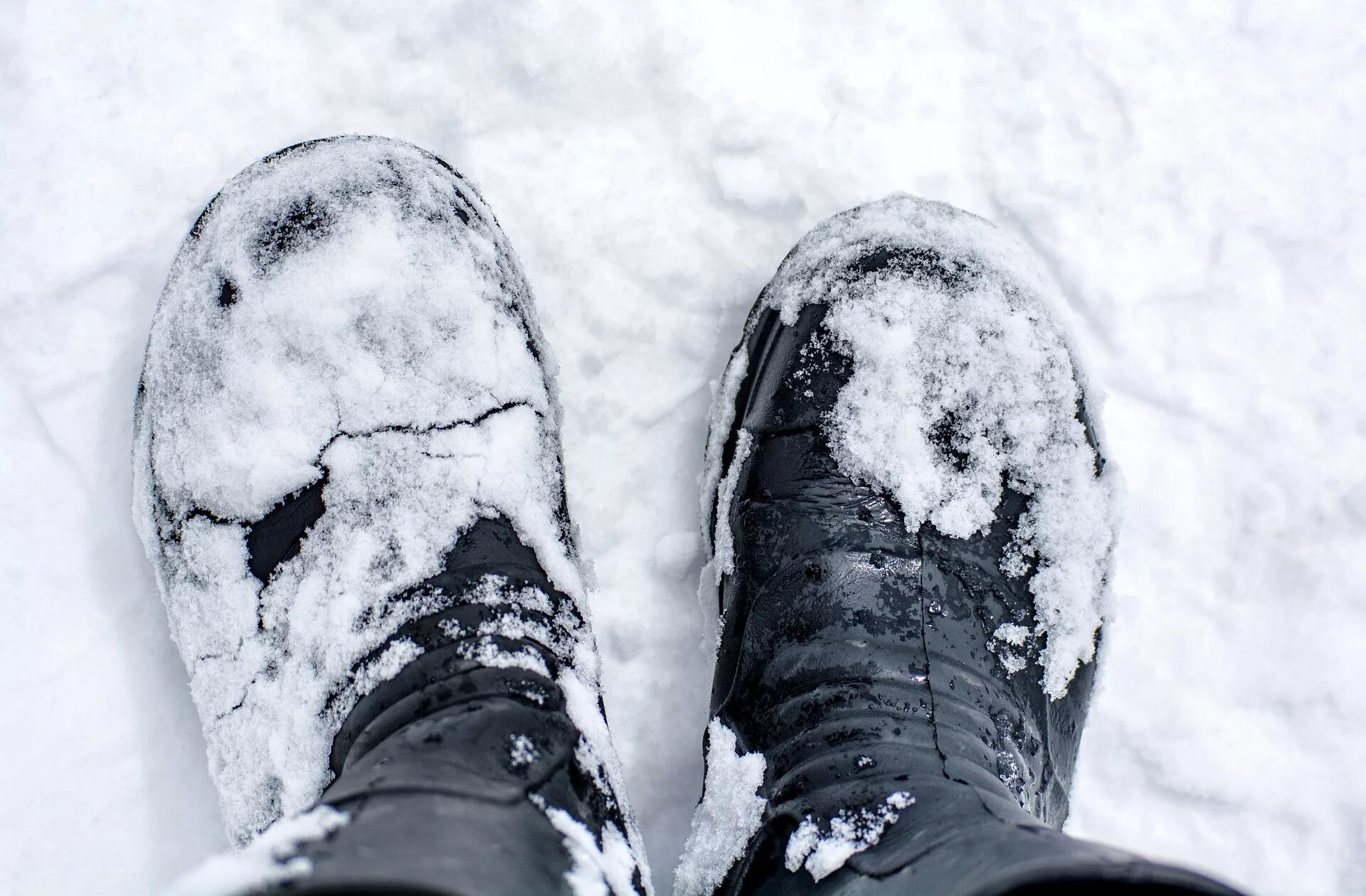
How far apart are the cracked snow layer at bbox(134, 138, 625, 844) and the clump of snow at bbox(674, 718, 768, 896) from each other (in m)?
0.12

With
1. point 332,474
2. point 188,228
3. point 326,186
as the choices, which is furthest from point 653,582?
point 188,228

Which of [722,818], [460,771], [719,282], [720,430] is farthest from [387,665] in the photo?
[719,282]

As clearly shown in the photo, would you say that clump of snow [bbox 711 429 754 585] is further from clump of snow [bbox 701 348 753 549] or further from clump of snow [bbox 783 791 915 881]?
clump of snow [bbox 783 791 915 881]

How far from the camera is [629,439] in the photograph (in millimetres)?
1129

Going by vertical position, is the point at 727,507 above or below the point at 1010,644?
above

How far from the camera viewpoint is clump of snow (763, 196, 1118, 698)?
1.00m

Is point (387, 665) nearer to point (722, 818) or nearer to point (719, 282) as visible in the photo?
point (722, 818)

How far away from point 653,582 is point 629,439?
0.18 m

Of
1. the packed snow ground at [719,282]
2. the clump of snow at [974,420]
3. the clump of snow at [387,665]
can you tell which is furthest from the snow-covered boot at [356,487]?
the clump of snow at [974,420]

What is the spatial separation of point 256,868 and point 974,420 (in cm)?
80

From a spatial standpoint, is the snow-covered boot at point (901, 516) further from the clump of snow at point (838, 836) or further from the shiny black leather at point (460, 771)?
the shiny black leather at point (460, 771)

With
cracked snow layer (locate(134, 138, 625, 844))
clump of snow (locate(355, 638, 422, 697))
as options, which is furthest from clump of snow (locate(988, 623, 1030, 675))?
clump of snow (locate(355, 638, 422, 697))

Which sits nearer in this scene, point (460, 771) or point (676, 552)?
point (460, 771)

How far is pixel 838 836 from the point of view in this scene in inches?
29.1
